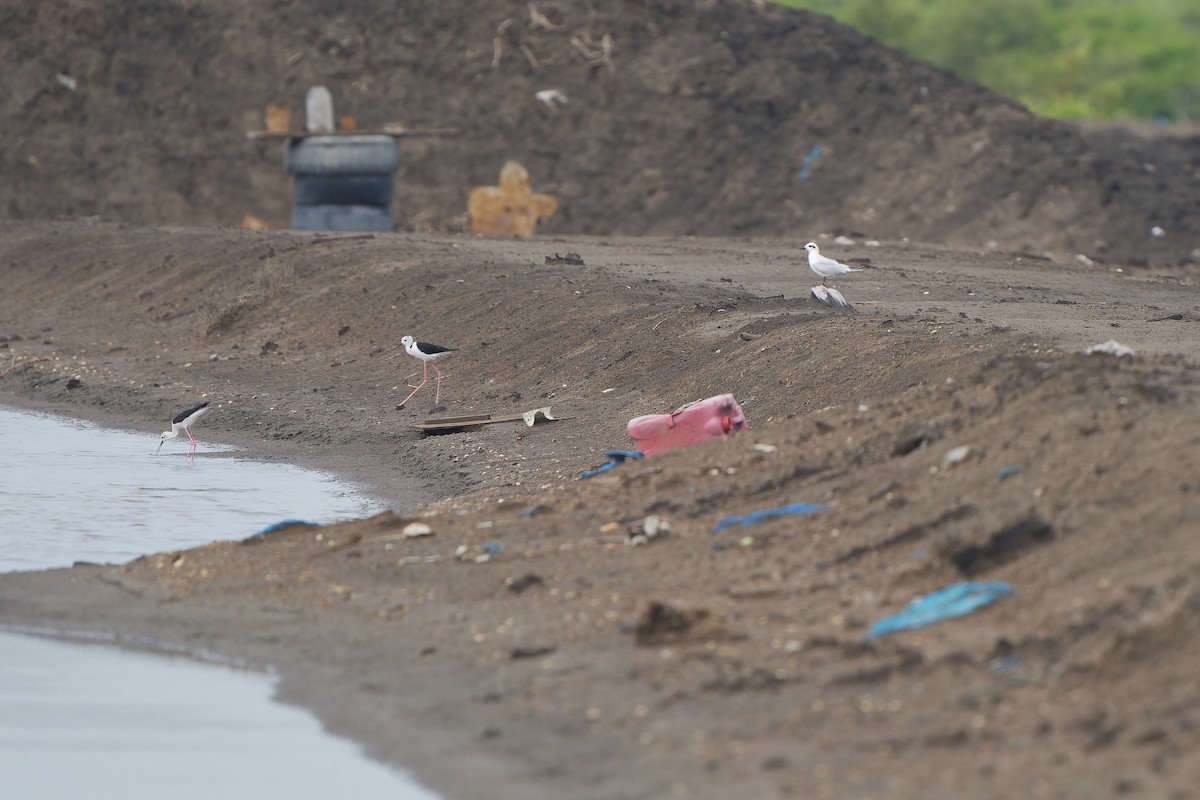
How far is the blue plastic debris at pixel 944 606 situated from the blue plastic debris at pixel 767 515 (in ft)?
5.16

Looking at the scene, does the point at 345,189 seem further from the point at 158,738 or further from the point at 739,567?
the point at 158,738

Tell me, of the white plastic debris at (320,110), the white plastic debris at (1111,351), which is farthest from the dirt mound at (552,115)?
the white plastic debris at (1111,351)

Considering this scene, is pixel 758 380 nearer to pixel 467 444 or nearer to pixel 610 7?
pixel 467 444

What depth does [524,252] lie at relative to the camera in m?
20.0

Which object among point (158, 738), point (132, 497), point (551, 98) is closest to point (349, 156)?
point (551, 98)

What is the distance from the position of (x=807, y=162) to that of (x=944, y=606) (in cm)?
2354

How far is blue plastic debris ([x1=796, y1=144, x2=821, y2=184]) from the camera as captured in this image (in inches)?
1125

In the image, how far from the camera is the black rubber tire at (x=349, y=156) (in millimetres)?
25031

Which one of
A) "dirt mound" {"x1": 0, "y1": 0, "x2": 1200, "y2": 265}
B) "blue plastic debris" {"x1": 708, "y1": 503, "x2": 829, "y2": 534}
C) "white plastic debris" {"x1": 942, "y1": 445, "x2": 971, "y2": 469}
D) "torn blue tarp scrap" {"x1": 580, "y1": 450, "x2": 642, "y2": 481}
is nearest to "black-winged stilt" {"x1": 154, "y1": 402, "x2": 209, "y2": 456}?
"torn blue tarp scrap" {"x1": 580, "y1": 450, "x2": 642, "y2": 481}

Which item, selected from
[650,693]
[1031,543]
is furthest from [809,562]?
[650,693]

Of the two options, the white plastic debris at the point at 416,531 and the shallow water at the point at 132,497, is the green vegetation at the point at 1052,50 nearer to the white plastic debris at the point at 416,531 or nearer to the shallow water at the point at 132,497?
the shallow water at the point at 132,497

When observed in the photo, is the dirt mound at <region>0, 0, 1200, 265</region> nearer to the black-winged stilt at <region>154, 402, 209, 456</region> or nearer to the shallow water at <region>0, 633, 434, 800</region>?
the black-winged stilt at <region>154, 402, 209, 456</region>

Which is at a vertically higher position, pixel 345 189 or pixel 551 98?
pixel 551 98

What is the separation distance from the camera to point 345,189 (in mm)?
25328
